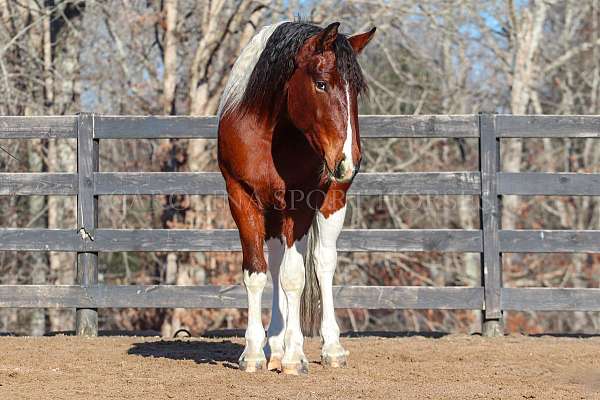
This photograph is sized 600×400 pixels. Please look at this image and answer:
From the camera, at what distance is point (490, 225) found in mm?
7129

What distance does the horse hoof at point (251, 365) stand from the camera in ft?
16.6

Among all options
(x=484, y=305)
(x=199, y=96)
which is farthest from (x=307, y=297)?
(x=199, y=96)

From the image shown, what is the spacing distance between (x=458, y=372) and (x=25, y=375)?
2.35 metres

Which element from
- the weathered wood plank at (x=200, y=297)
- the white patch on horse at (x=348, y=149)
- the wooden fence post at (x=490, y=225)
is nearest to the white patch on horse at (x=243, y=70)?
the white patch on horse at (x=348, y=149)

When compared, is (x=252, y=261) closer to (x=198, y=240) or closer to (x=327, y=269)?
(x=327, y=269)

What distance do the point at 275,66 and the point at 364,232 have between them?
2373 millimetres

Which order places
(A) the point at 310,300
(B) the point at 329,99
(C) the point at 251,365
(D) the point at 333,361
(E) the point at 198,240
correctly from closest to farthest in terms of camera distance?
(B) the point at 329,99
(C) the point at 251,365
(D) the point at 333,361
(A) the point at 310,300
(E) the point at 198,240

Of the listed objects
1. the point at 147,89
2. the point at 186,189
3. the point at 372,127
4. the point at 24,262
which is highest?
the point at 147,89

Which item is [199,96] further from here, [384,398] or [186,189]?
[384,398]

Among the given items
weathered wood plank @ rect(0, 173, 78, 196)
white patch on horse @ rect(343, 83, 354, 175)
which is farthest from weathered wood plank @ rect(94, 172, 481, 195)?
white patch on horse @ rect(343, 83, 354, 175)

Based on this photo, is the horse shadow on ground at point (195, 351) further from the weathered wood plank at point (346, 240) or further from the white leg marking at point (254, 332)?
the weathered wood plank at point (346, 240)

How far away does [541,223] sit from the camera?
18297 millimetres

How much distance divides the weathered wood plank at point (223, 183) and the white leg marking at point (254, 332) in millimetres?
1992

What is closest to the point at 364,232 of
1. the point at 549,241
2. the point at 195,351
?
the point at 549,241
